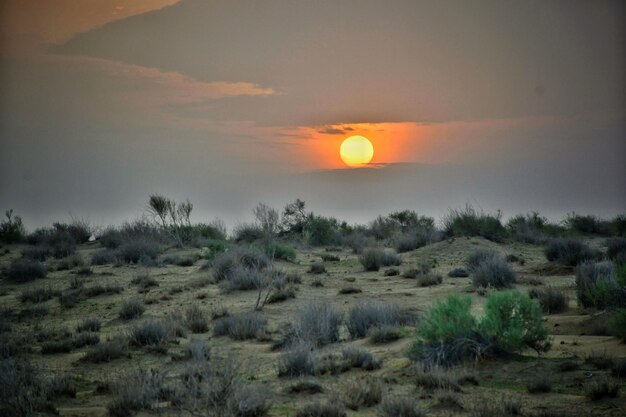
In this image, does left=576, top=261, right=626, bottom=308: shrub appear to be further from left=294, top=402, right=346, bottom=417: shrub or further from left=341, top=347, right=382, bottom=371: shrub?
left=294, top=402, right=346, bottom=417: shrub

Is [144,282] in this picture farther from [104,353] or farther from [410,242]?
[410,242]

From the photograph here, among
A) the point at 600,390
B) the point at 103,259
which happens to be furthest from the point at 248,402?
the point at 103,259

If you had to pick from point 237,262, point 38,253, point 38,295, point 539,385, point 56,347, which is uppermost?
point 38,253

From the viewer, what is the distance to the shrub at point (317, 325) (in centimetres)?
1371

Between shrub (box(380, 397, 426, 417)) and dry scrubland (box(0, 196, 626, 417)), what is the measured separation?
2 cm

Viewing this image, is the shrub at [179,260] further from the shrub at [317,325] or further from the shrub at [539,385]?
the shrub at [539,385]

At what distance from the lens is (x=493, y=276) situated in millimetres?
20250

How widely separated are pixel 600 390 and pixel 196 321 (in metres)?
9.74

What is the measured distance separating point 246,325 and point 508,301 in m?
5.99

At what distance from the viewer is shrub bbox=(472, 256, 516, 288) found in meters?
20.1

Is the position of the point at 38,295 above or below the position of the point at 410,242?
below

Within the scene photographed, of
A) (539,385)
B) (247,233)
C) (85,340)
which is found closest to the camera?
(539,385)

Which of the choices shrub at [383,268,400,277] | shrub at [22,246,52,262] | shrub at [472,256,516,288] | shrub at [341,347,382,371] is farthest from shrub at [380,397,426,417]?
shrub at [22,246,52,262]

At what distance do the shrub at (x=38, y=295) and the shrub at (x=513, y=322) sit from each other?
52.2ft
